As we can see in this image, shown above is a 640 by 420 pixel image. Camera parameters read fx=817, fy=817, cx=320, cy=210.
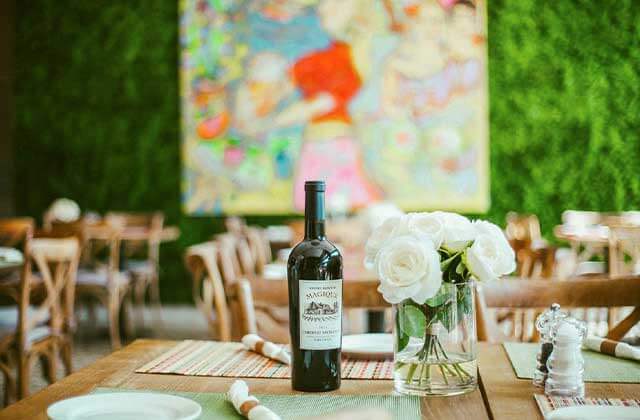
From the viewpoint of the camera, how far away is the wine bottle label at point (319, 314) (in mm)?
1190

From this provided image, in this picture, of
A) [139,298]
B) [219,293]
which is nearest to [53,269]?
[219,293]

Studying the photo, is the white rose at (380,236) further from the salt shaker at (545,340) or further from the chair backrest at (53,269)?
the chair backrest at (53,269)

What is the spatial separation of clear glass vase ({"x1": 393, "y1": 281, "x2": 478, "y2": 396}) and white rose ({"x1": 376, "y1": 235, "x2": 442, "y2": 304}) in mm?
39

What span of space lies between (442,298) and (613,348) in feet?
1.54

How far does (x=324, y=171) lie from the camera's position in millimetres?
7148

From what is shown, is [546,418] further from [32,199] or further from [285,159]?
[32,199]

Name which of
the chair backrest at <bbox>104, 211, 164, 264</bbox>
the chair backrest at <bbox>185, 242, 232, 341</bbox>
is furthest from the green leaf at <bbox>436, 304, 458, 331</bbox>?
the chair backrest at <bbox>104, 211, 164, 264</bbox>

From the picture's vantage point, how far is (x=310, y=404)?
1125 millimetres

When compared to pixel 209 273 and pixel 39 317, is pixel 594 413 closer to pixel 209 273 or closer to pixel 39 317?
pixel 209 273

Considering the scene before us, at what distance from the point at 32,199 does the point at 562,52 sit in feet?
16.5

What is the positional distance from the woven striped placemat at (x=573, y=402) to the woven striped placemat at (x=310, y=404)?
0.17 meters

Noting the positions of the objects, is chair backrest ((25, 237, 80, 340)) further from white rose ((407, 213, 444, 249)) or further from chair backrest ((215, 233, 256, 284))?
white rose ((407, 213, 444, 249))

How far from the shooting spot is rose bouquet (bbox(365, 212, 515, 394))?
3.80 ft

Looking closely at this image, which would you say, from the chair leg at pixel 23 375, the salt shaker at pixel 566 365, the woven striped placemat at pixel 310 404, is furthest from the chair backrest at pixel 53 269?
the salt shaker at pixel 566 365
